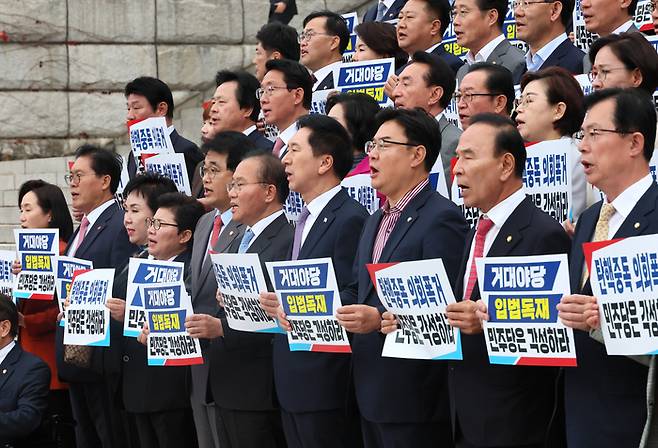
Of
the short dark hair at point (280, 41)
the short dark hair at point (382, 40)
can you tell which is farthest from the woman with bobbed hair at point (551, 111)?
the short dark hair at point (280, 41)

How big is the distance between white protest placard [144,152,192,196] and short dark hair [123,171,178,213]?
0.25 metres

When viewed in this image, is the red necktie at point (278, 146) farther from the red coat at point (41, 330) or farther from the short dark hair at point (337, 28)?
the short dark hair at point (337, 28)

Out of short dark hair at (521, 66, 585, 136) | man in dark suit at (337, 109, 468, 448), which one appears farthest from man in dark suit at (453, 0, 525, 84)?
man in dark suit at (337, 109, 468, 448)

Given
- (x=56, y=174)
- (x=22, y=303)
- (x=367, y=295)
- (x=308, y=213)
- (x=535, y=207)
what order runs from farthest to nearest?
1. (x=56, y=174)
2. (x=22, y=303)
3. (x=308, y=213)
4. (x=367, y=295)
5. (x=535, y=207)

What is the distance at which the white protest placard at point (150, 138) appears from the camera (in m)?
9.67

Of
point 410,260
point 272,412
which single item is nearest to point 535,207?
point 410,260

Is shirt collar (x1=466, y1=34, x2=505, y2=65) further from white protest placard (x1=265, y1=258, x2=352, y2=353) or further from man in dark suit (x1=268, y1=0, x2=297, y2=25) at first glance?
man in dark suit (x1=268, y1=0, x2=297, y2=25)

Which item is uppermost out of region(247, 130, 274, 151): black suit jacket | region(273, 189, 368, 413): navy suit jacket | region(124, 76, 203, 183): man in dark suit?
region(124, 76, 203, 183): man in dark suit

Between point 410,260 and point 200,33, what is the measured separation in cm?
977

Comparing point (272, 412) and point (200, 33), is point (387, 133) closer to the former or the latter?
point (272, 412)

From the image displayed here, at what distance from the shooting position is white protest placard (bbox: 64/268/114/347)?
816cm

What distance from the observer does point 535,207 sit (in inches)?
243

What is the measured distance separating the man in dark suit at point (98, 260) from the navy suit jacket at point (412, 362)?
2.41 metres

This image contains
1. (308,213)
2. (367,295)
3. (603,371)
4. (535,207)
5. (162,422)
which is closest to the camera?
(603,371)
